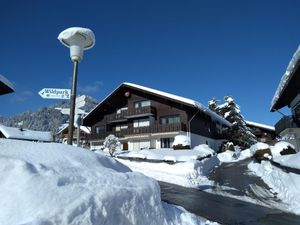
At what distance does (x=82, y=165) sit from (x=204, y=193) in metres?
10.4

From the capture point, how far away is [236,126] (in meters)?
49.2

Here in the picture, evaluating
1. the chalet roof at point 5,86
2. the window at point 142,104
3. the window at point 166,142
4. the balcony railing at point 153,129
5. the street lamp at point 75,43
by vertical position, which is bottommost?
the street lamp at point 75,43

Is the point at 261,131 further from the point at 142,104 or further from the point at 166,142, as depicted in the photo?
the point at 142,104

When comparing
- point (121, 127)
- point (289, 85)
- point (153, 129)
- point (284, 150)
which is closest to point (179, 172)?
point (284, 150)

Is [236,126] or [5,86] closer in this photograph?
[5,86]

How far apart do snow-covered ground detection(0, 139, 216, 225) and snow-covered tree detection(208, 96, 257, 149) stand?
4471 centimetres

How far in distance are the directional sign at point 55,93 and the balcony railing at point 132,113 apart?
33.6 meters

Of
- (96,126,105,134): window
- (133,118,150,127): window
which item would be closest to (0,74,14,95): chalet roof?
(133,118,150,127): window

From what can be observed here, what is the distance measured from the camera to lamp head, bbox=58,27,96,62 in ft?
21.3

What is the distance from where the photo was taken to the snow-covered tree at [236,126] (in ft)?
157

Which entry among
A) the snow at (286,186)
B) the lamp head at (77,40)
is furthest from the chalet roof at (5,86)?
the snow at (286,186)

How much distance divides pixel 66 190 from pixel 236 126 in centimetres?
4774

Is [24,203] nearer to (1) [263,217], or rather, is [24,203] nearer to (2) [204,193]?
(1) [263,217]

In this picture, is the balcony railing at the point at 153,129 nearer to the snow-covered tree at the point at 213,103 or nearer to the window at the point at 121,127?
the window at the point at 121,127
